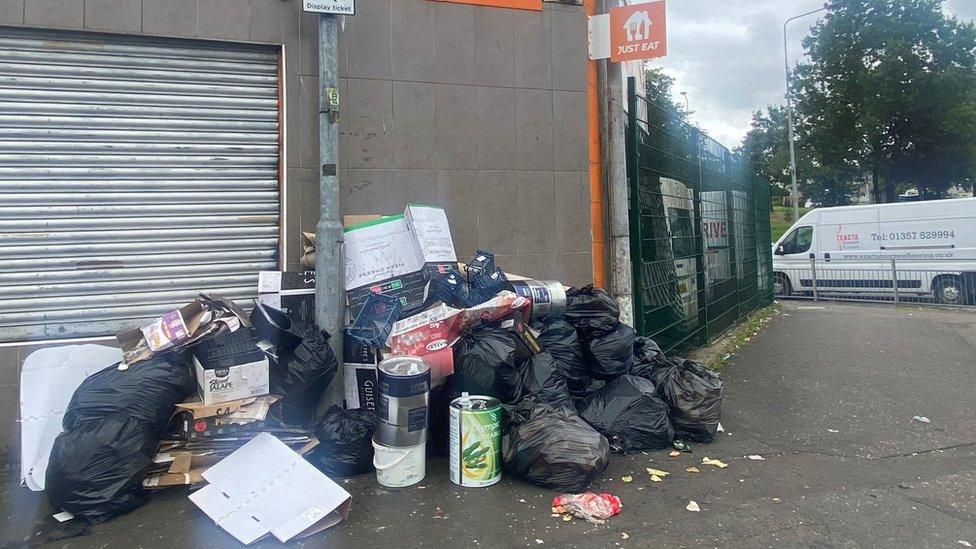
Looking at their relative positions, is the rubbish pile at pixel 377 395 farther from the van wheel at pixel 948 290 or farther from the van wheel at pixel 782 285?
the van wheel at pixel 782 285

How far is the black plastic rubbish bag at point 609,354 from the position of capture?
4.15 meters

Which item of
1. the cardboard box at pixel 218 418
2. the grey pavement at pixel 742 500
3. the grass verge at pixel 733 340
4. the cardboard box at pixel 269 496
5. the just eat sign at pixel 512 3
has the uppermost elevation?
the just eat sign at pixel 512 3

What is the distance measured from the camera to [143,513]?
3111 millimetres

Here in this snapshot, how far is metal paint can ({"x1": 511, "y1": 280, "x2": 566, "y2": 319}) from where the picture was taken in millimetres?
4281

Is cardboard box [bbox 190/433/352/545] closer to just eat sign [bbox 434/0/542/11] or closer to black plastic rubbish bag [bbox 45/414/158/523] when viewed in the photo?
black plastic rubbish bag [bbox 45/414/158/523]

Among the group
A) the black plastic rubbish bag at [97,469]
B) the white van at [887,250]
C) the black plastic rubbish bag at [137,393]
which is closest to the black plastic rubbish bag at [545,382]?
the black plastic rubbish bag at [137,393]

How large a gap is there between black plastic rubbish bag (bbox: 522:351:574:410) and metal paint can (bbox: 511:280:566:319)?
41cm

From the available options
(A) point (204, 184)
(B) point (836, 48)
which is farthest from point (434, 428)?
(B) point (836, 48)

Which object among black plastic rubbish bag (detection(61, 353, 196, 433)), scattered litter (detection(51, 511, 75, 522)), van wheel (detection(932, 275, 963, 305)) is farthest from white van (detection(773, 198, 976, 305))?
scattered litter (detection(51, 511, 75, 522))

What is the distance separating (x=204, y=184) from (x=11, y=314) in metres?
1.57

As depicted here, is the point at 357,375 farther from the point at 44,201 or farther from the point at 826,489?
the point at 826,489

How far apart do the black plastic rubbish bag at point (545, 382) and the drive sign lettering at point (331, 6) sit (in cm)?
287

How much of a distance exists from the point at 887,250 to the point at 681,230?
8086 mm

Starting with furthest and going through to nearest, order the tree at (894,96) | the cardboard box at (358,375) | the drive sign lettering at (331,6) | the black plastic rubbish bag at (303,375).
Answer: the tree at (894,96) → the drive sign lettering at (331,6) → the cardboard box at (358,375) → the black plastic rubbish bag at (303,375)
